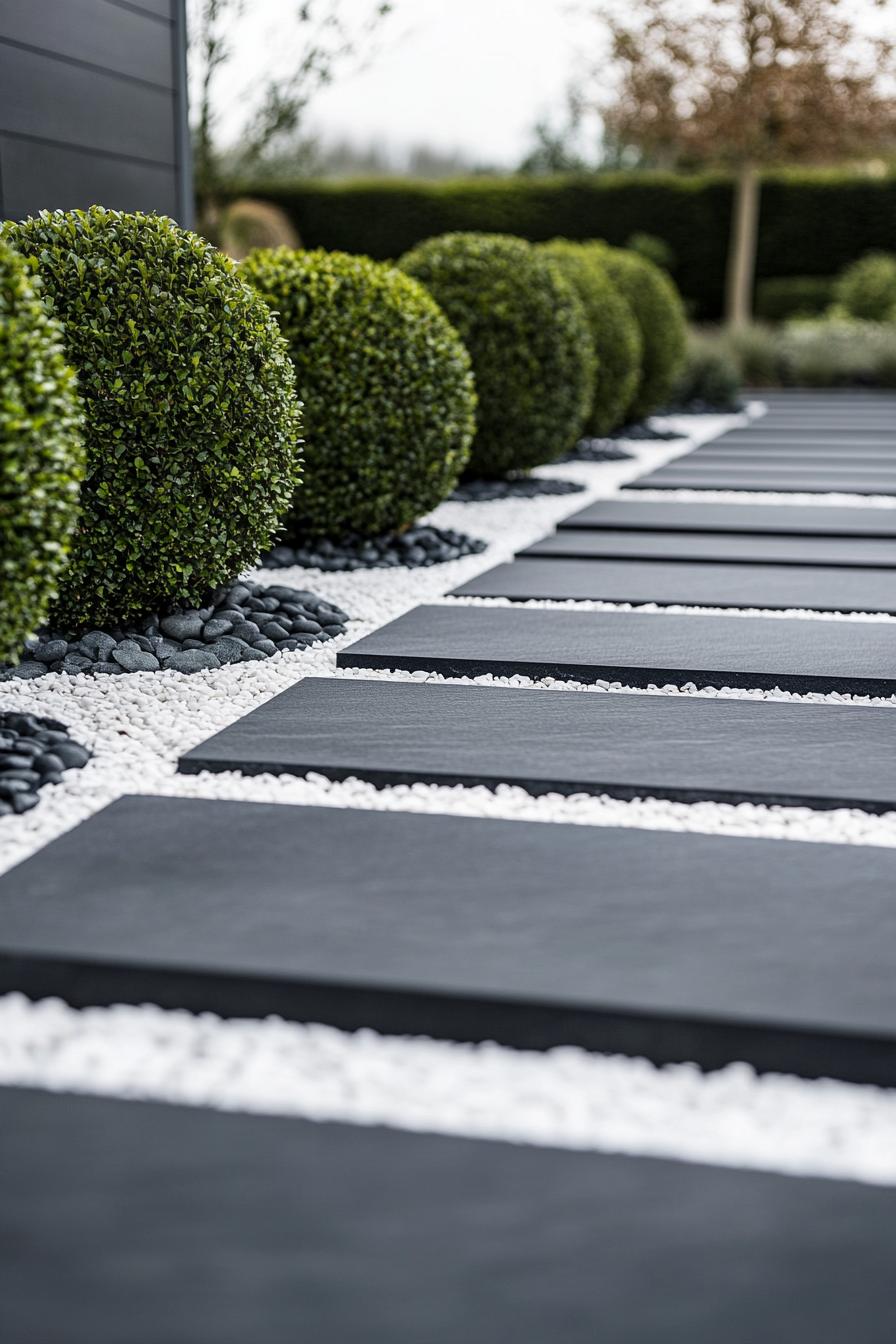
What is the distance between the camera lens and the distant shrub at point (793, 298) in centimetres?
1838

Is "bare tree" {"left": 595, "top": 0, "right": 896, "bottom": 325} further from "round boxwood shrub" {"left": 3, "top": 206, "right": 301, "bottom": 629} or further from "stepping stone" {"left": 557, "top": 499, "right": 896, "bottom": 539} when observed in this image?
"round boxwood shrub" {"left": 3, "top": 206, "right": 301, "bottom": 629}

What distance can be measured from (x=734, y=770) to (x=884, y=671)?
0.97 m

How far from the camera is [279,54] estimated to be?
373 inches

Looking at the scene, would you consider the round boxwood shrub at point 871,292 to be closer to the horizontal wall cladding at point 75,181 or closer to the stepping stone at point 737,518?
the stepping stone at point 737,518

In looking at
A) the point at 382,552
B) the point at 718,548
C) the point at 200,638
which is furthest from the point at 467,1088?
the point at 718,548

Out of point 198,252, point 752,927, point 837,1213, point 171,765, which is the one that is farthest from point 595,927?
point 198,252

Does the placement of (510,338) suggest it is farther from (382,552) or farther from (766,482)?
(382,552)

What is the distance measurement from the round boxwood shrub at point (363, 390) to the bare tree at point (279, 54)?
16.6 ft

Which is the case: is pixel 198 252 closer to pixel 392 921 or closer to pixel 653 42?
pixel 392 921

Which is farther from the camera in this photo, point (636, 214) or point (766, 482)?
point (636, 214)

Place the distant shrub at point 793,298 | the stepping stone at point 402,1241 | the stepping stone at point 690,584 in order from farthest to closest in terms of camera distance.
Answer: the distant shrub at point 793,298 → the stepping stone at point 690,584 → the stepping stone at point 402,1241

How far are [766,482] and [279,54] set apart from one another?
5048mm

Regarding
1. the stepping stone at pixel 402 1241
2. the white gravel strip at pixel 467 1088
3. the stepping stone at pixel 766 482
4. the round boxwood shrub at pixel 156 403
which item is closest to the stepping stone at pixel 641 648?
the round boxwood shrub at pixel 156 403

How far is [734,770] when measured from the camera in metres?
2.68
